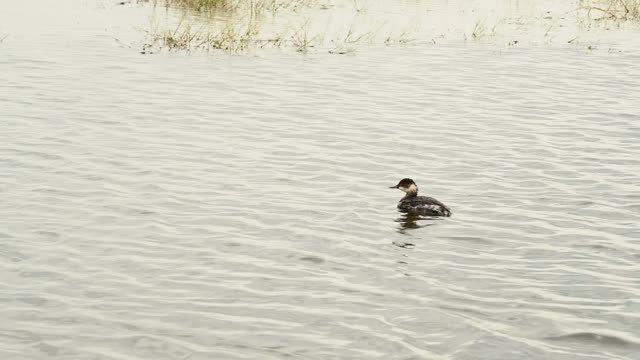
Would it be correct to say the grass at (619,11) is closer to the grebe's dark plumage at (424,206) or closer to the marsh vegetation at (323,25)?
the marsh vegetation at (323,25)

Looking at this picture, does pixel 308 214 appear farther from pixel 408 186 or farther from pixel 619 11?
pixel 619 11

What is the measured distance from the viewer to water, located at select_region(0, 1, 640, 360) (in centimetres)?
765

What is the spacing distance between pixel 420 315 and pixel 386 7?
25.7 m

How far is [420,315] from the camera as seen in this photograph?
8023mm

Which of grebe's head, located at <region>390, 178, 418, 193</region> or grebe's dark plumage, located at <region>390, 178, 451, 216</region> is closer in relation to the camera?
grebe's dark plumage, located at <region>390, 178, 451, 216</region>

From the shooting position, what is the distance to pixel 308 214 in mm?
11070

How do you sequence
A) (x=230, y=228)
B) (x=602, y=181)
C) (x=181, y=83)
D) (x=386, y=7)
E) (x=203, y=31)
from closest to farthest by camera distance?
(x=230, y=228) < (x=602, y=181) < (x=181, y=83) < (x=203, y=31) < (x=386, y=7)

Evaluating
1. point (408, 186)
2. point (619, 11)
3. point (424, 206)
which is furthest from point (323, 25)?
point (424, 206)

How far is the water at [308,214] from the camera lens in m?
7.65

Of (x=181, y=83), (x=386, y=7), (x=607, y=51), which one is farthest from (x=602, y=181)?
(x=386, y=7)

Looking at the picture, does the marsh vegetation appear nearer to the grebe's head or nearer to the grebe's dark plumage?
the grebe's head

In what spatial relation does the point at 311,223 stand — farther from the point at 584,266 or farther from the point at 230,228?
the point at 584,266

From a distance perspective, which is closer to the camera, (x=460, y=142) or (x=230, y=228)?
(x=230, y=228)

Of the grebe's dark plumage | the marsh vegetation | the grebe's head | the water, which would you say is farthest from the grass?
the grebe's dark plumage
